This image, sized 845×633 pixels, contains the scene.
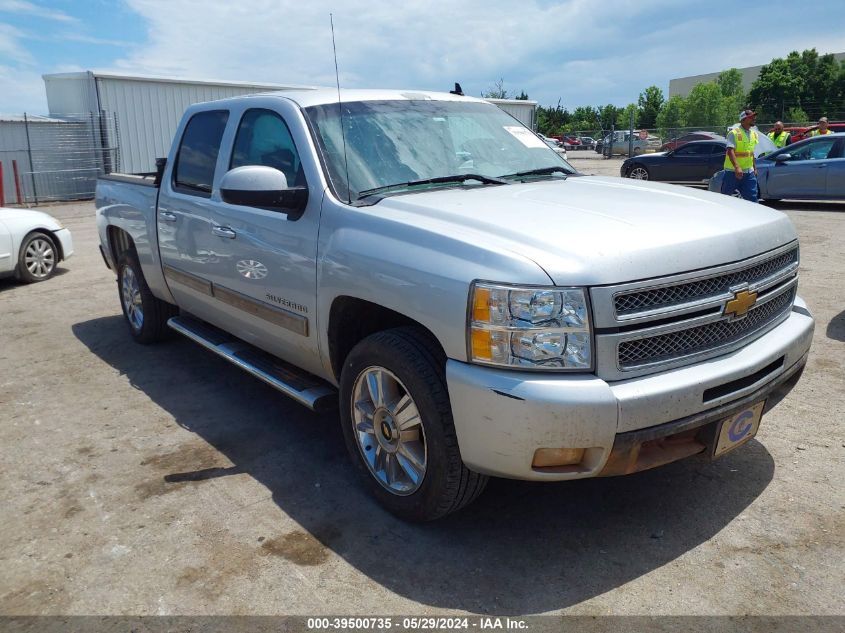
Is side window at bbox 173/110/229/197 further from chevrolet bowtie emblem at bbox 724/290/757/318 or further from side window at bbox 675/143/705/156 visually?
side window at bbox 675/143/705/156

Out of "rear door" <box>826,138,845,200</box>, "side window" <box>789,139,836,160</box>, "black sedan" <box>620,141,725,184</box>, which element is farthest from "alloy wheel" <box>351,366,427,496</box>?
"black sedan" <box>620,141,725,184</box>

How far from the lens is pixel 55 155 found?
68.9 feet

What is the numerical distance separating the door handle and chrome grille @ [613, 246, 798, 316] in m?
2.44

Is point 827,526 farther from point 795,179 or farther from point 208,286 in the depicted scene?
point 795,179

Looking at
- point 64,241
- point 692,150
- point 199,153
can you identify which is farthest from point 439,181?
point 692,150

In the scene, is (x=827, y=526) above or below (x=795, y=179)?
below

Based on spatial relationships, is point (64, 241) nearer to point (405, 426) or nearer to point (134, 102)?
point (405, 426)

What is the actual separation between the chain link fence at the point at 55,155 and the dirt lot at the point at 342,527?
1798 centimetres

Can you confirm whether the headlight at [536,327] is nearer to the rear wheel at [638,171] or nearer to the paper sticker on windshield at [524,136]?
the paper sticker on windshield at [524,136]

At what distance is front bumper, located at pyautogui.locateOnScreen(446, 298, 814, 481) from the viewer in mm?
2635

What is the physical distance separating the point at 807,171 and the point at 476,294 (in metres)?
14.1

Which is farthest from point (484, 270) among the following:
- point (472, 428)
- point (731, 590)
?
point (731, 590)

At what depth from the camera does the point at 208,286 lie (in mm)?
4703

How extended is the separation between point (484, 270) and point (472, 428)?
61 cm
